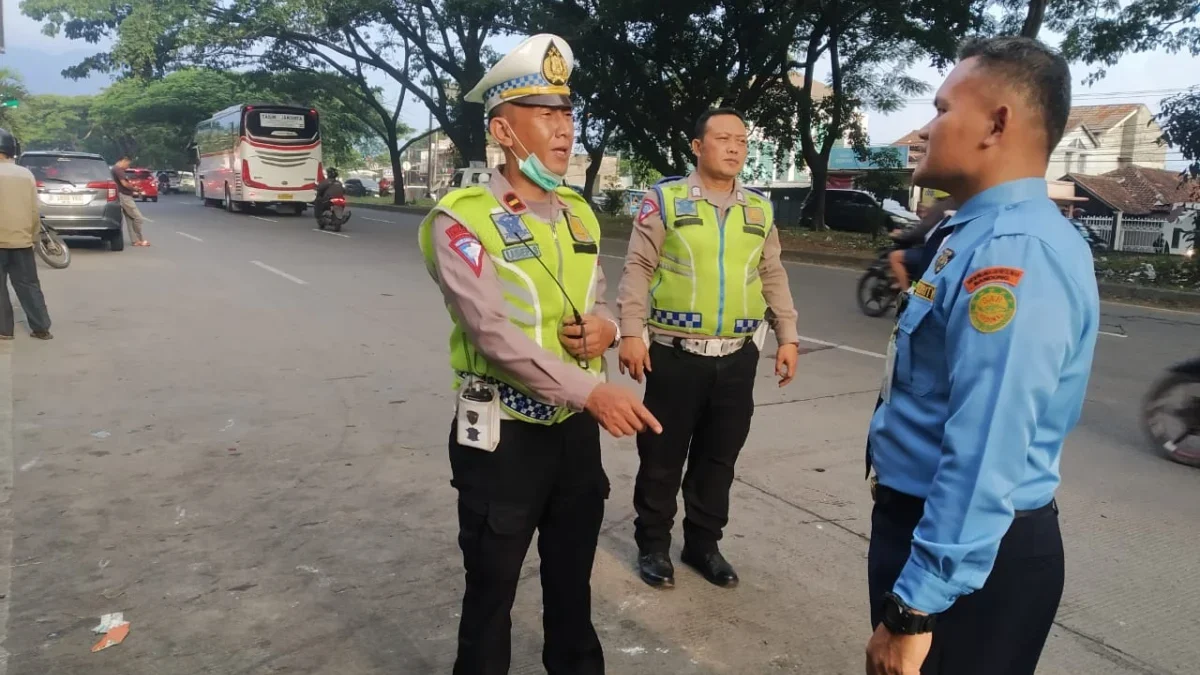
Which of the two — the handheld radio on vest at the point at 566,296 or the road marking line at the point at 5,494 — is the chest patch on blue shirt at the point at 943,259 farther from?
the road marking line at the point at 5,494

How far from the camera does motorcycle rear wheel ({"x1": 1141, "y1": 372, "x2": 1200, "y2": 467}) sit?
5.26 metres

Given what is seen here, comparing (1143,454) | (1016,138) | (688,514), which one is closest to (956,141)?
(1016,138)

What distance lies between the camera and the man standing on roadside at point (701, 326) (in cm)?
335

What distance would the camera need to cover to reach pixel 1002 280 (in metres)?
1.41

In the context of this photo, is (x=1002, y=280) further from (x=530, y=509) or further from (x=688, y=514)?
(x=688, y=514)

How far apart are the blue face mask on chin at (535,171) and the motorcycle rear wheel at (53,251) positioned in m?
11.8

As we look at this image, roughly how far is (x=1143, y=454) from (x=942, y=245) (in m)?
4.63

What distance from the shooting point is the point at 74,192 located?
47.0ft

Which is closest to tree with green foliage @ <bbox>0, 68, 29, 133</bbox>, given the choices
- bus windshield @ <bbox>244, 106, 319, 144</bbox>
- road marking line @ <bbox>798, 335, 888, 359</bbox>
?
bus windshield @ <bbox>244, 106, 319, 144</bbox>

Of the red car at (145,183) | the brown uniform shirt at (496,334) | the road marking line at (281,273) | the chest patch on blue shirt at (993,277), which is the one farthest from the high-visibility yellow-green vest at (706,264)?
the red car at (145,183)

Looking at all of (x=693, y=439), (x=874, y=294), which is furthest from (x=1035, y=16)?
(x=693, y=439)

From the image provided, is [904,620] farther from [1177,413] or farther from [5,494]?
[1177,413]

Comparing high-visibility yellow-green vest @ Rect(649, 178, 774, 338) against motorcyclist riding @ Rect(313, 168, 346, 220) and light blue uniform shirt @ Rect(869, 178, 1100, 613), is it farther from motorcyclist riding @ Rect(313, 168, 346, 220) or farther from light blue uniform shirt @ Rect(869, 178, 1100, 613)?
motorcyclist riding @ Rect(313, 168, 346, 220)

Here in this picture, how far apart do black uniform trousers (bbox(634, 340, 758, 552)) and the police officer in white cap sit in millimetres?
990
